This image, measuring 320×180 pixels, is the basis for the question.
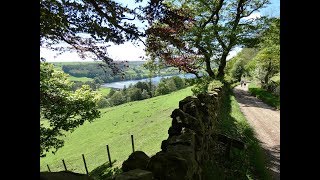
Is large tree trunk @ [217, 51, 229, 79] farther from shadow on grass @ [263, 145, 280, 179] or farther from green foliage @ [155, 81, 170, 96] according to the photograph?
green foliage @ [155, 81, 170, 96]

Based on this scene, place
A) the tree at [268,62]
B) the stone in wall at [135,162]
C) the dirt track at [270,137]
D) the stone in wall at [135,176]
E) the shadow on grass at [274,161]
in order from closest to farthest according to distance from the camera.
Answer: the stone in wall at [135,176], the stone in wall at [135,162], the shadow on grass at [274,161], the dirt track at [270,137], the tree at [268,62]

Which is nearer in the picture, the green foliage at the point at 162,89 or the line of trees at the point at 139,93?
the green foliage at the point at 162,89

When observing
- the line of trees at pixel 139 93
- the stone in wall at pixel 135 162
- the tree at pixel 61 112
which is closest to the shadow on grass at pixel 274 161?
the stone in wall at pixel 135 162

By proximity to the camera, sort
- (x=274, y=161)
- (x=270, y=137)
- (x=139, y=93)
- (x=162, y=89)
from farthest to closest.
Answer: (x=139, y=93), (x=162, y=89), (x=270, y=137), (x=274, y=161)

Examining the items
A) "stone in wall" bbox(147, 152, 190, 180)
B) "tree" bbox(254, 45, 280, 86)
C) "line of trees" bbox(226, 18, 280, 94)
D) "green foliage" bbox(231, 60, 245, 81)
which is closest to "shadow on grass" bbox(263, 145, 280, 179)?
"stone in wall" bbox(147, 152, 190, 180)

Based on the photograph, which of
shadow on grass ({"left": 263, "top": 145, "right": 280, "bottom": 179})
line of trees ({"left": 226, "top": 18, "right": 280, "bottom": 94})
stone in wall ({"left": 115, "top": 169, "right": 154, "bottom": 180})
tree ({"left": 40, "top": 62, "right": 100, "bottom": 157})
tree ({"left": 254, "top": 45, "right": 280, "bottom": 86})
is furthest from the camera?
tree ({"left": 254, "top": 45, "right": 280, "bottom": 86})

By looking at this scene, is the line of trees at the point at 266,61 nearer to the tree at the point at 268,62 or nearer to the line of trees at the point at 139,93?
the tree at the point at 268,62

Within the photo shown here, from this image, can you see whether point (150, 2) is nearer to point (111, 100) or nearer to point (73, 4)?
point (73, 4)

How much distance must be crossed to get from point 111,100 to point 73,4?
380 ft

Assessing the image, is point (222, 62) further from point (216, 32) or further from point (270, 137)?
point (270, 137)

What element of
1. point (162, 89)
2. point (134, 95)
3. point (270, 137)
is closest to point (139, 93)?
point (134, 95)

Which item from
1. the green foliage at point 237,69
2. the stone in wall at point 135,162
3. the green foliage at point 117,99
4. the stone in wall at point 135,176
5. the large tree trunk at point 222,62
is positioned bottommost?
the green foliage at point 117,99
